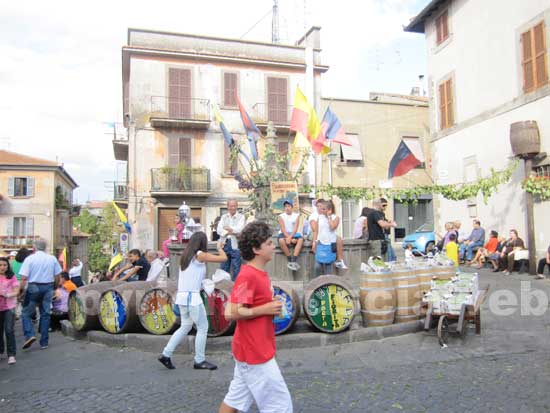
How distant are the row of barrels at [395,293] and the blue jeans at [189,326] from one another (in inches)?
95.7

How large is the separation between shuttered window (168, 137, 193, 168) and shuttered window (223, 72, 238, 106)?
291 cm

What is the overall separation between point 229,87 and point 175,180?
18.5ft

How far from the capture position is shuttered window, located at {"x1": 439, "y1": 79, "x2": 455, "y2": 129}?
19.4 m

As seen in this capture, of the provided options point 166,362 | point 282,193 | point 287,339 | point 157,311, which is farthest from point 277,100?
point 166,362

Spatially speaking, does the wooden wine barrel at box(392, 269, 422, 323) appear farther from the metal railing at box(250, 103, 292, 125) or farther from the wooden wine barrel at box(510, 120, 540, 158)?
the metal railing at box(250, 103, 292, 125)

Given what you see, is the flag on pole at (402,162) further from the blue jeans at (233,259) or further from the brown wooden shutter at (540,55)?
the blue jeans at (233,259)

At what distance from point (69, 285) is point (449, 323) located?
6922mm

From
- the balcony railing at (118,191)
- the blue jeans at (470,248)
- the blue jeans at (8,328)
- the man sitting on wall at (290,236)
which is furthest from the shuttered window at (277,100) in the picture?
the blue jeans at (8,328)

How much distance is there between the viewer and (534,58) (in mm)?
14852

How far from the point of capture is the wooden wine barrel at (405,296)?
7093 millimetres

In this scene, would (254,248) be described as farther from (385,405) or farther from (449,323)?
(449,323)

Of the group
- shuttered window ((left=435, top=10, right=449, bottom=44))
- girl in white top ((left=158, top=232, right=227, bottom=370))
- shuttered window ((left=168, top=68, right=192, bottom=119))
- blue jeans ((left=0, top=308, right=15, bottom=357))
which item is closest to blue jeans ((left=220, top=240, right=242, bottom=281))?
girl in white top ((left=158, top=232, right=227, bottom=370))

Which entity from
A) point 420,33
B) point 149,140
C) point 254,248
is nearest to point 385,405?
point 254,248

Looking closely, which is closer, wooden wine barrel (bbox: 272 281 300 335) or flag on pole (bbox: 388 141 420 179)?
wooden wine barrel (bbox: 272 281 300 335)
